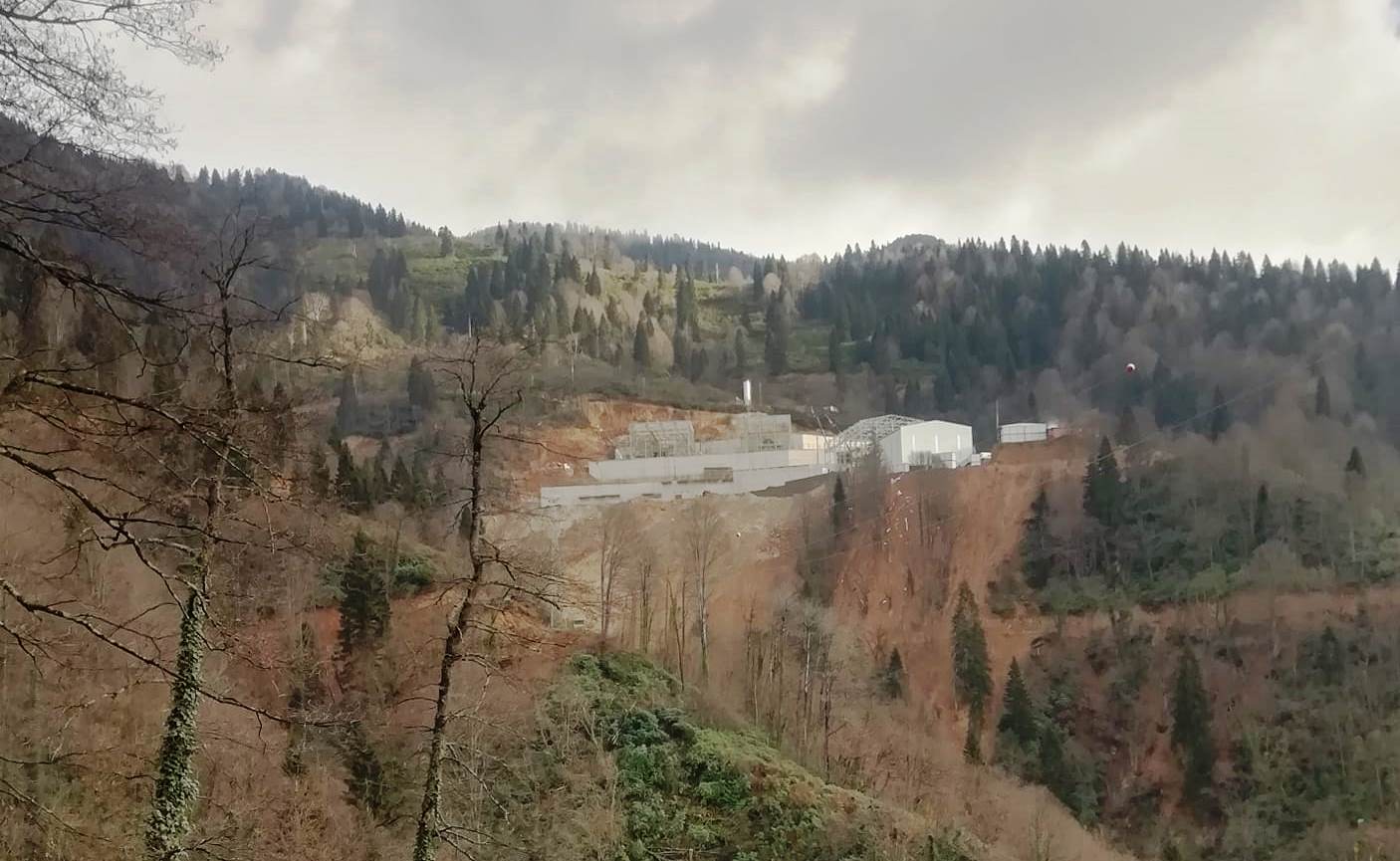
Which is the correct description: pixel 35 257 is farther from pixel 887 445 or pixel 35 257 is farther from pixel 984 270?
pixel 984 270

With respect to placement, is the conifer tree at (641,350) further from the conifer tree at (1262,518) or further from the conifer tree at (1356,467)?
the conifer tree at (1356,467)

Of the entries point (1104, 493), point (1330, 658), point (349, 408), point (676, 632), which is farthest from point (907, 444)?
point (349, 408)

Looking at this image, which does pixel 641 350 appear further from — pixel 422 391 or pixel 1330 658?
pixel 1330 658

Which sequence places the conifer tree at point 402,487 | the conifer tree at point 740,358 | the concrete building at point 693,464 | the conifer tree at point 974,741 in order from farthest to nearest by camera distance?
the conifer tree at point 740,358 → the concrete building at point 693,464 → the conifer tree at point 974,741 → the conifer tree at point 402,487

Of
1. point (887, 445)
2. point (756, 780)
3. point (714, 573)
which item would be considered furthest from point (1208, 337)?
point (756, 780)

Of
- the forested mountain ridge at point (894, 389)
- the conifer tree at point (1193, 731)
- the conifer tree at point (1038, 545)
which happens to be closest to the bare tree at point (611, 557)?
the forested mountain ridge at point (894, 389)
